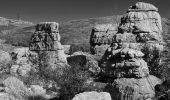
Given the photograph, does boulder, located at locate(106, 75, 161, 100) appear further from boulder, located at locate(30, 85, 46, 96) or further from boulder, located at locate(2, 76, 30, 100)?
boulder, located at locate(2, 76, 30, 100)

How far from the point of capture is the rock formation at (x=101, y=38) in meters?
49.0

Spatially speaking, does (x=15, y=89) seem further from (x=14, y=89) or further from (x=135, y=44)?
(x=135, y=44)

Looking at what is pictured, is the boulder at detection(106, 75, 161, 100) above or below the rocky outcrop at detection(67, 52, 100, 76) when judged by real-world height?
below

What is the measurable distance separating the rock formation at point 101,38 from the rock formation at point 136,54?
16.3 meters

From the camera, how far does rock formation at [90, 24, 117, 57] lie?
4903 cm

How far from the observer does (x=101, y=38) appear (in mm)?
50062

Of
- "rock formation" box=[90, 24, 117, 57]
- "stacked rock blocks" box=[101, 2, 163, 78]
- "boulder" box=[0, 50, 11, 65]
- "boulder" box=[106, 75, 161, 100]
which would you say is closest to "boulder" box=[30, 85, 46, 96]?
"boulder" box=[106, 75, 161, 100]

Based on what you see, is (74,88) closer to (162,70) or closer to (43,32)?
(162,70)

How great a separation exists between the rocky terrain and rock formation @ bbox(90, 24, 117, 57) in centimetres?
26

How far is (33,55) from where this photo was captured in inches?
1614

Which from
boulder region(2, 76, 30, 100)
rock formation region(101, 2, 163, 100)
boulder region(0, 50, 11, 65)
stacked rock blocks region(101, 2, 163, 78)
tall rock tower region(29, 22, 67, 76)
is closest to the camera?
boulder region(2, 76, 30, 100)

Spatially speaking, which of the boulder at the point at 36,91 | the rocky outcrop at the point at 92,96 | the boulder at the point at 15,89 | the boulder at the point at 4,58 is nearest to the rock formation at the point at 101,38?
the boulder at the point at 4,58

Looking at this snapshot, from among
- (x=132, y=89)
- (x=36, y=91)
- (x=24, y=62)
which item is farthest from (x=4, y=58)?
(x=132, y=89)

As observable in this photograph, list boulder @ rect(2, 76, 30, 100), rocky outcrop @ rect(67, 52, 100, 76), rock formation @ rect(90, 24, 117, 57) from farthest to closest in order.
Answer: rock formation @ rect(90, 24, 117, 57) < rocky outcrop @ rect(67, 52, 100, 76) < boulder @ rect(2, 76, 30, 100)
